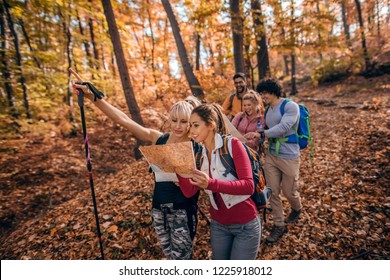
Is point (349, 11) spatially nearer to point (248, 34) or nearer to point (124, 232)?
point (248, 34)

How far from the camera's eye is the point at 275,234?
150 inches

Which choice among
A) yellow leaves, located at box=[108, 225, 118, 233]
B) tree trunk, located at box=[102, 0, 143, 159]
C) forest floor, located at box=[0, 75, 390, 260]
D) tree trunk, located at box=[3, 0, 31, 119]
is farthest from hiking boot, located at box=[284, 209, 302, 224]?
tree trunk, located at box=[3, 0, 31, 119]

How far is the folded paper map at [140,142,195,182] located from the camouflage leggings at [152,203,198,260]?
26.7 inches

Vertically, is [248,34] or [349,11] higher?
[349,11]

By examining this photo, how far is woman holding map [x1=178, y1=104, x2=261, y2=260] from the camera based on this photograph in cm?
193

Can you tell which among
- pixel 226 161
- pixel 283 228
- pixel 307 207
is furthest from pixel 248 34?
pixel 226 161

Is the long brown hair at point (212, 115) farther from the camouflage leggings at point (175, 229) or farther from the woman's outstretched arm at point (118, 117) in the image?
the camouflage leggings at point (175, 229)

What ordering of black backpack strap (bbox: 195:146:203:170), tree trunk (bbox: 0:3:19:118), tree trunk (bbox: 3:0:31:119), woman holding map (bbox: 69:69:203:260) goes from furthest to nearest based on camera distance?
1. tree trunk (bbox: 3:0:31:119)
2. tree trunk (bbox: 0:3:19:118)
3. woman holding map (bbox: 69:69:203:260)
4. black backpack strap (bbox: 195:146:203:170)

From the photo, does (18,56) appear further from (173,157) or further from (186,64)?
(173,157)

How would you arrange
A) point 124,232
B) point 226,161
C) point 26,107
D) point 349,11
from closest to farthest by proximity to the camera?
point 226,161, point 124,232, point 26,107, point 349,11

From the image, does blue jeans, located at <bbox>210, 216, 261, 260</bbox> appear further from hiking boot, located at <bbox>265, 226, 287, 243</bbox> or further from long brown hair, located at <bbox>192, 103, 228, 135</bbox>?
hiking boot, located at <bbox>265, 226, 287, 243</bbox>

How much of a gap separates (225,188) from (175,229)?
1053 mm

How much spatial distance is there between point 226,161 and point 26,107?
9.58 metres

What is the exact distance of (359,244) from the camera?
3.48m
